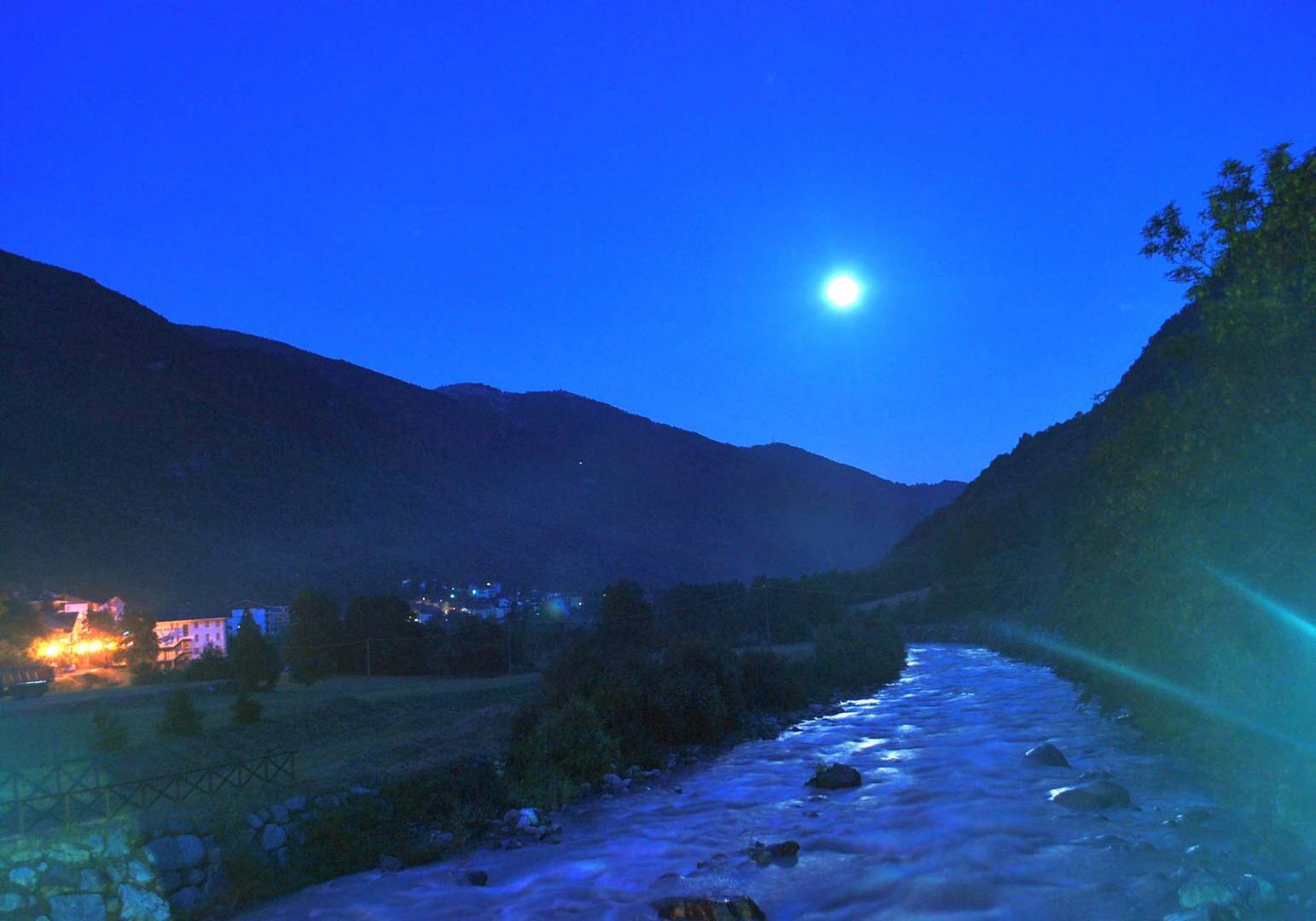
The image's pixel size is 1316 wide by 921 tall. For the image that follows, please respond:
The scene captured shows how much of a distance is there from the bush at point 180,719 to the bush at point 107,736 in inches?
58.0

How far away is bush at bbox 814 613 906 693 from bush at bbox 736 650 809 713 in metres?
4.43

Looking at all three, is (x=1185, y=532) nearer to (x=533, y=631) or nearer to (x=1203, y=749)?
(x=1203, y=749)

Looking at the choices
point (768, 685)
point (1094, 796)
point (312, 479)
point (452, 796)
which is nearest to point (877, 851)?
point (1094, 796)

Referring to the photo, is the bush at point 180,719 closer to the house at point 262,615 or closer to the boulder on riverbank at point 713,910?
the boulder on riverbank at point 713,910

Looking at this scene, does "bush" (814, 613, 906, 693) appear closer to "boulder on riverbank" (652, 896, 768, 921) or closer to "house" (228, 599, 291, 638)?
"boulder on riverbank" (652, 896, 768, 921)

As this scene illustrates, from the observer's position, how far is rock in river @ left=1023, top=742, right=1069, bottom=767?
2002 cm

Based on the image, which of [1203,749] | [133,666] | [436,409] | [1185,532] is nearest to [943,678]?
[1203,749]

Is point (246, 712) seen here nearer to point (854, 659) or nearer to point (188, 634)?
point (854, 659)

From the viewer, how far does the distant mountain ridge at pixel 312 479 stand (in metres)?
65.9

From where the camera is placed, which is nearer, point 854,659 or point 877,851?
point 877,851

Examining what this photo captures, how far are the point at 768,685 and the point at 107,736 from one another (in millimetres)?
22355

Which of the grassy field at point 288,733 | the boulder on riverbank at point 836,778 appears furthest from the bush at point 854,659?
the boulder on riverbank at point 836,778

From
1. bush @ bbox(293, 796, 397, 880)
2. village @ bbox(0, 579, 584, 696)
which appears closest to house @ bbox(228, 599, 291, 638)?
village @ bbox(0, 579, 584, 696)

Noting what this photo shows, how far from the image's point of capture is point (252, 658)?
39156mm
